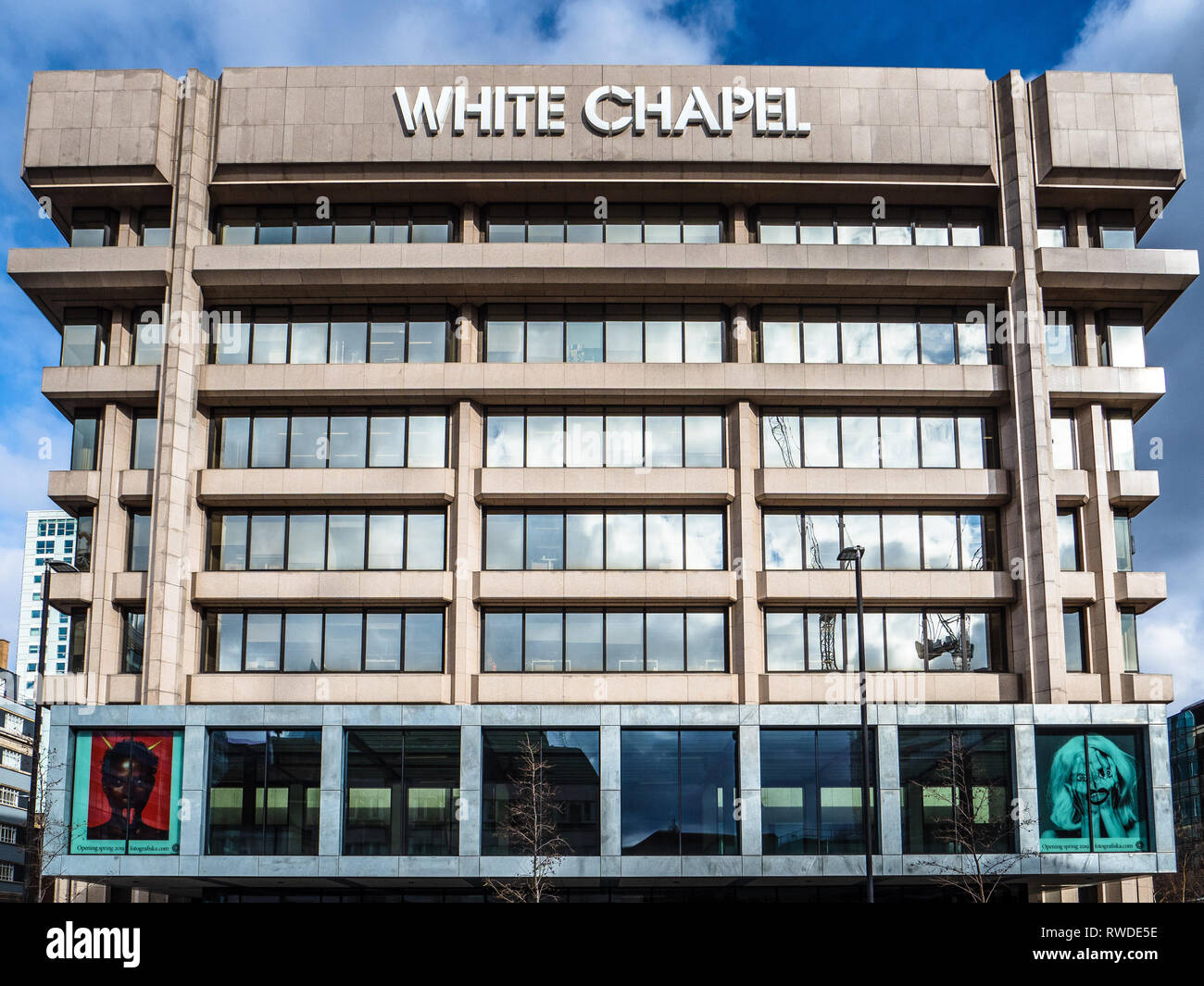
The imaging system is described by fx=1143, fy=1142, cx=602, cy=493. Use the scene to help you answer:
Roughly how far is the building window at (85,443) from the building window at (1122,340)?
35.3 metres

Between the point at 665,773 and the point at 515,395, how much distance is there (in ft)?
44.1

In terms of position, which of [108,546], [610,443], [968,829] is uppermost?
[610,443]

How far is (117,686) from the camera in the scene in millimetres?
37219

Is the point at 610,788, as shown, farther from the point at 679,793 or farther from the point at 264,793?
the point at 264,793

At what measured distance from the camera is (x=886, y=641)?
38125 millimetres

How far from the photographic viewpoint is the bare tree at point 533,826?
34.7 m

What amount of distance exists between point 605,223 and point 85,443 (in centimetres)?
1965

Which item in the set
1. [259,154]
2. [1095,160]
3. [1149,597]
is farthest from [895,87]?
[259,154]

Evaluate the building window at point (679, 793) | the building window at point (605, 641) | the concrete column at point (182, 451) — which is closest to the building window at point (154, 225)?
the concrete column at point (182, 451)

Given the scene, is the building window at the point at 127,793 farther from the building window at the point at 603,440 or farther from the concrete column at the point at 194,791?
the building window at the point at 603,440

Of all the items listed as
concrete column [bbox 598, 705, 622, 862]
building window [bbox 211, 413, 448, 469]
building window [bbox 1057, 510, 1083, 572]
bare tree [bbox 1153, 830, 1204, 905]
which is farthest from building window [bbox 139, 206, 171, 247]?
bare tree [bbox 1153, 830, 1204, 905]

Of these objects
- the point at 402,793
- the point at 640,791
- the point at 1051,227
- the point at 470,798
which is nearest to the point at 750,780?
the point at 640,791
